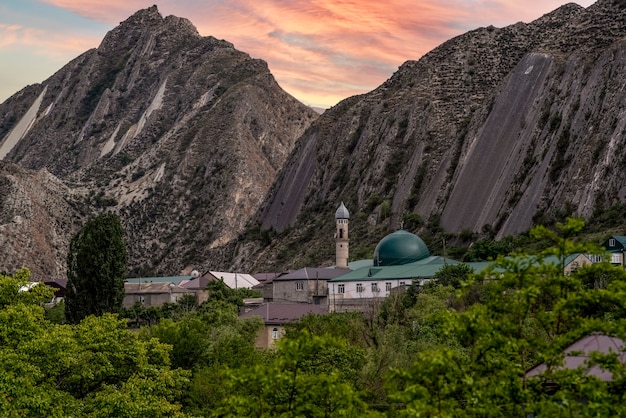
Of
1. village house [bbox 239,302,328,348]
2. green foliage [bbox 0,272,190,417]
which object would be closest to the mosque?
village house [bbox 239,302,328,348]

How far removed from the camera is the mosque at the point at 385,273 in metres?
121

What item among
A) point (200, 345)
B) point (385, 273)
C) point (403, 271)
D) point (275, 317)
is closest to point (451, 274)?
point (403, 271)

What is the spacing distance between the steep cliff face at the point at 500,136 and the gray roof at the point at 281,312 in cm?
3003

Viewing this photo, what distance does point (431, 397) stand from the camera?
32344mm

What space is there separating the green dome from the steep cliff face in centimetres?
999

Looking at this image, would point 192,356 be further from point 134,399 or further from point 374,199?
point 374,199

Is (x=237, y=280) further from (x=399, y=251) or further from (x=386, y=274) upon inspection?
(x=386, y=274)

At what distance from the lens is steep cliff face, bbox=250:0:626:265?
130750 mm

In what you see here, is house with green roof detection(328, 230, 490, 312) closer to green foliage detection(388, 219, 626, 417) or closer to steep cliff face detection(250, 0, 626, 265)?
steep cliff face detection(250, 0, 626, 265)

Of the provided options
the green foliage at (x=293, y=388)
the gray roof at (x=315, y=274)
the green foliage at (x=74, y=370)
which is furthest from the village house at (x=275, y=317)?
the green foliage at (x=293, y=388)

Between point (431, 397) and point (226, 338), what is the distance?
56460mm

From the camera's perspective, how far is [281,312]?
110812mm

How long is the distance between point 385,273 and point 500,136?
34.9 meters

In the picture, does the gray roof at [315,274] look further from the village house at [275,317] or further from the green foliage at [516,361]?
the green foliage at [516,361]
